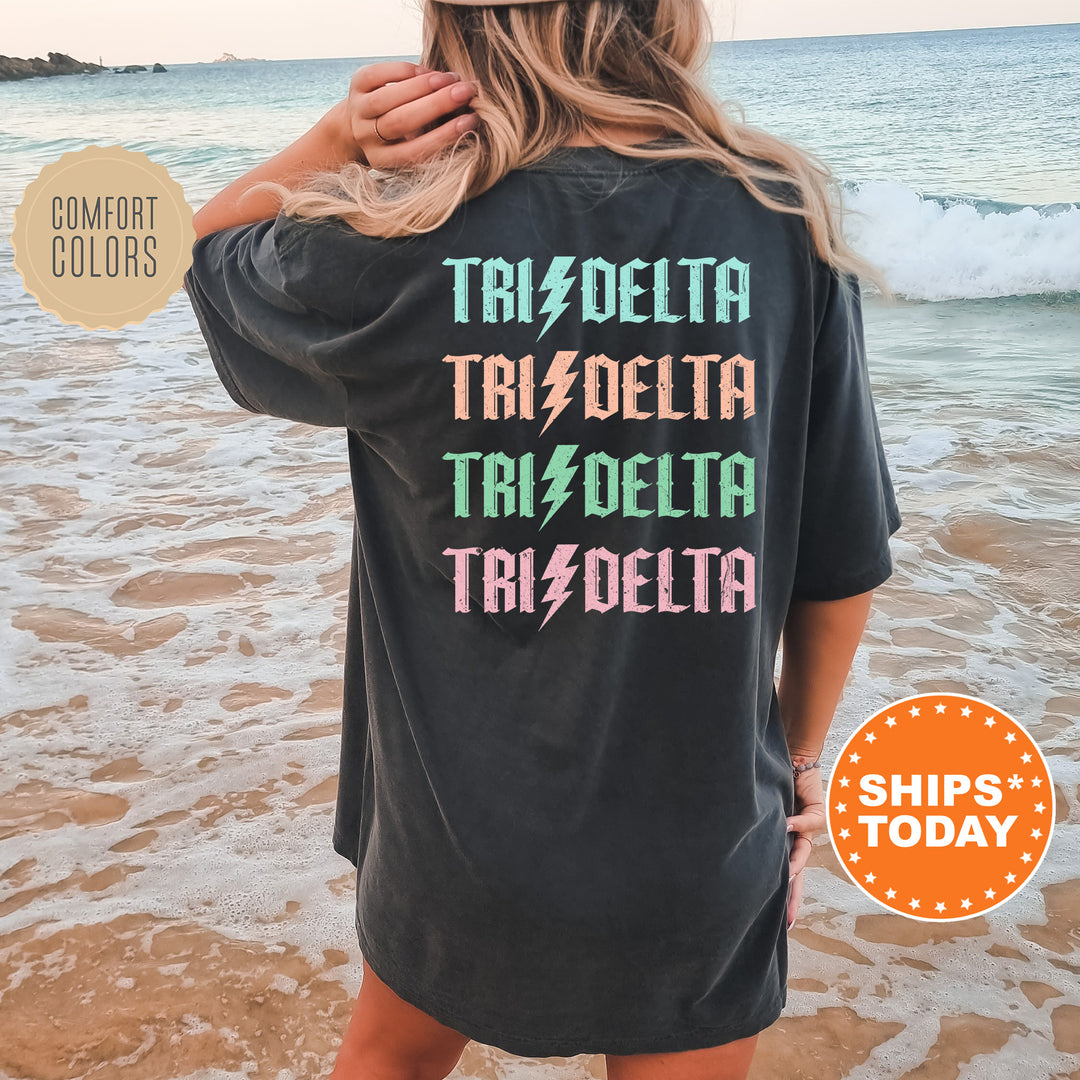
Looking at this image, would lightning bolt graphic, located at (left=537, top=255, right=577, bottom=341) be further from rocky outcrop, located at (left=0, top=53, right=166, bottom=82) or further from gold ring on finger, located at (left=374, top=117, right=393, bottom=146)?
rocky outcrop, located at (left=0, top=53, right=166, bottom=82)

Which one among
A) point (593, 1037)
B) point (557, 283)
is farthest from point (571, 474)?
point (593, 1037)

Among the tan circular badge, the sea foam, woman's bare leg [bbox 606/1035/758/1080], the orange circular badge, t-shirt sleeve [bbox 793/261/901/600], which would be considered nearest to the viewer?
t-shirt sleeve [bbox 793/261/901/600]

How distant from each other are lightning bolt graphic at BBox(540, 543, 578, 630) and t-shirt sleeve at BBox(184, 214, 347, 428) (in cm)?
25

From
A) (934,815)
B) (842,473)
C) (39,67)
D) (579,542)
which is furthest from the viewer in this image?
(39,67)

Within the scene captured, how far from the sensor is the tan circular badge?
2.22 m

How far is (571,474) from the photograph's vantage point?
3.25 feet

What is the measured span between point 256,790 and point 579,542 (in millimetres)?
2352

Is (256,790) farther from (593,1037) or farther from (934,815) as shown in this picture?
(593,1037)

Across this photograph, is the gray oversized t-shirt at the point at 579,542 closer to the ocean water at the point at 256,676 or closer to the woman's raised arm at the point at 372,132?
the woman's raised arm at the point at 372,132

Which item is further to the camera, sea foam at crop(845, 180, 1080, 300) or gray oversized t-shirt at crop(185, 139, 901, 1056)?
sea foam at crop(845, 180, 1080, 300)

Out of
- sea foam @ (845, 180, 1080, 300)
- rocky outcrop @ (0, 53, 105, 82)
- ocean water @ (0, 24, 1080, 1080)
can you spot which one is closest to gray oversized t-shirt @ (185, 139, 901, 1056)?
ocean water @ (0, 24, 1080, 1080)

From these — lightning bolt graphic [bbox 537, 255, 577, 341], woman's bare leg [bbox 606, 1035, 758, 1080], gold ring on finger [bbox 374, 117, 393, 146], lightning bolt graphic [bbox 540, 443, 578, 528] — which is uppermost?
gold ring on finger [bbox 374, 117, 393, 146]

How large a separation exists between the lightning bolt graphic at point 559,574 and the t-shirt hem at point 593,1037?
0.47 metres

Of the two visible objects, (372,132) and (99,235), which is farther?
(99,235)
